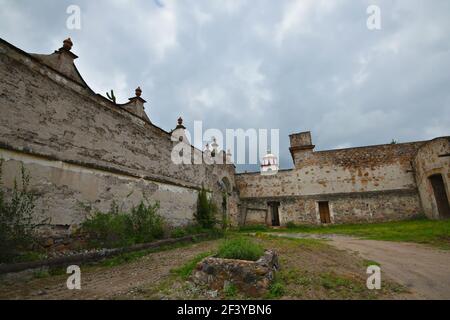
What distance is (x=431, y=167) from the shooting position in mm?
11641

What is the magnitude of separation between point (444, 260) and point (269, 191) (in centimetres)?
1261

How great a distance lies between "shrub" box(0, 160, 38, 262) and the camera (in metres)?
4.00

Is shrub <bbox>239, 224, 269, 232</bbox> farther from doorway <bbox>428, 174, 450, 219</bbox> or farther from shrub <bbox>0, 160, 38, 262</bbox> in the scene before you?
shrub <bbox>0, 160, 38, 262</bbox>

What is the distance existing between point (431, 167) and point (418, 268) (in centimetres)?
1053

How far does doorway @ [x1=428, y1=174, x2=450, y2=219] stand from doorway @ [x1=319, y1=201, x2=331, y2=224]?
5845mm

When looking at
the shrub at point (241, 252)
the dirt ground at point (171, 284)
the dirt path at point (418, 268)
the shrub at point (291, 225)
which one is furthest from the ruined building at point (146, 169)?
the dirt path at point (418, 268)

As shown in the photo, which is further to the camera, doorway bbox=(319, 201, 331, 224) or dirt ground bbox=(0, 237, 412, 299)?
doorway bbox=(319, 201, 331, 224)

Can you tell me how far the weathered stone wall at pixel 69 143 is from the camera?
15.7 feet

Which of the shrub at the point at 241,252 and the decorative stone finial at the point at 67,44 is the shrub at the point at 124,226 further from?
the decorative stone finial at the point at 67,44

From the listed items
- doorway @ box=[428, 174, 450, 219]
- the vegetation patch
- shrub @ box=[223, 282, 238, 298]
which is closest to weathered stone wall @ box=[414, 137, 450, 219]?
doorway @ box=[428, 174, 450, 219]

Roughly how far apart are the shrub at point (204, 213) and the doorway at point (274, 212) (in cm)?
734

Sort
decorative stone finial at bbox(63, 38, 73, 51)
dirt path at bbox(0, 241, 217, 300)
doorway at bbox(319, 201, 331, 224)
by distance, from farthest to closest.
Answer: doorway at bbox(319, 201, 331, 224)
decorative stone finial at bbox(63, 38, 73, 51)
dirt path at bbox(0, 241, 217, 300)

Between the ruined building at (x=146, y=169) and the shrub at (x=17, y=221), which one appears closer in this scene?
the shrub at (x=17, y=221)
